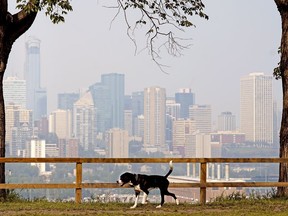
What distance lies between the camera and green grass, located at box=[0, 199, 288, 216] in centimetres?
2348

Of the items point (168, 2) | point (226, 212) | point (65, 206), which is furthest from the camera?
point (168, 2)

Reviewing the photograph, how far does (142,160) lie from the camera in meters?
26.5

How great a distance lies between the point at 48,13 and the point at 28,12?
2.09 ft

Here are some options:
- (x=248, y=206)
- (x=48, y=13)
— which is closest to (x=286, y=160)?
(x=248, y=206)

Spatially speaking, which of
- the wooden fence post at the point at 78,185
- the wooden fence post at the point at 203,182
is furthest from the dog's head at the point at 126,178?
the wooden fence post at the point at 203,182

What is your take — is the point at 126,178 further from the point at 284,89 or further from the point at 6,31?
the point at 284,89

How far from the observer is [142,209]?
24.5 m

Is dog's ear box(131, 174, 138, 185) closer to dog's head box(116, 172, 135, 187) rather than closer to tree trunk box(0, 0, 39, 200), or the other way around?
dog's head box(116, 172, 135, 187)

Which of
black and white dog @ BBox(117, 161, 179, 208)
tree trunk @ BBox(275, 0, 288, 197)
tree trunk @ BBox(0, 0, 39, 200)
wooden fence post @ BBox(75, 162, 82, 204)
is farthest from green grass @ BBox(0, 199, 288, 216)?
tree trunk @ BBox(0, 0, 39, 200)

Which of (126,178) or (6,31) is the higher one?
(6,31)

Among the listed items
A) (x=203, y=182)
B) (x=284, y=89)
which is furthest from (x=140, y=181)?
(x=284, y=89)

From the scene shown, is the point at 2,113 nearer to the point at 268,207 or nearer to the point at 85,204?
the point at 85,204

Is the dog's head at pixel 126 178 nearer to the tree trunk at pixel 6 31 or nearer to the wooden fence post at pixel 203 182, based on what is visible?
the wooden fence post at pixel 203 182

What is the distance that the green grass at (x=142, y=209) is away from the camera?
2348 cm
